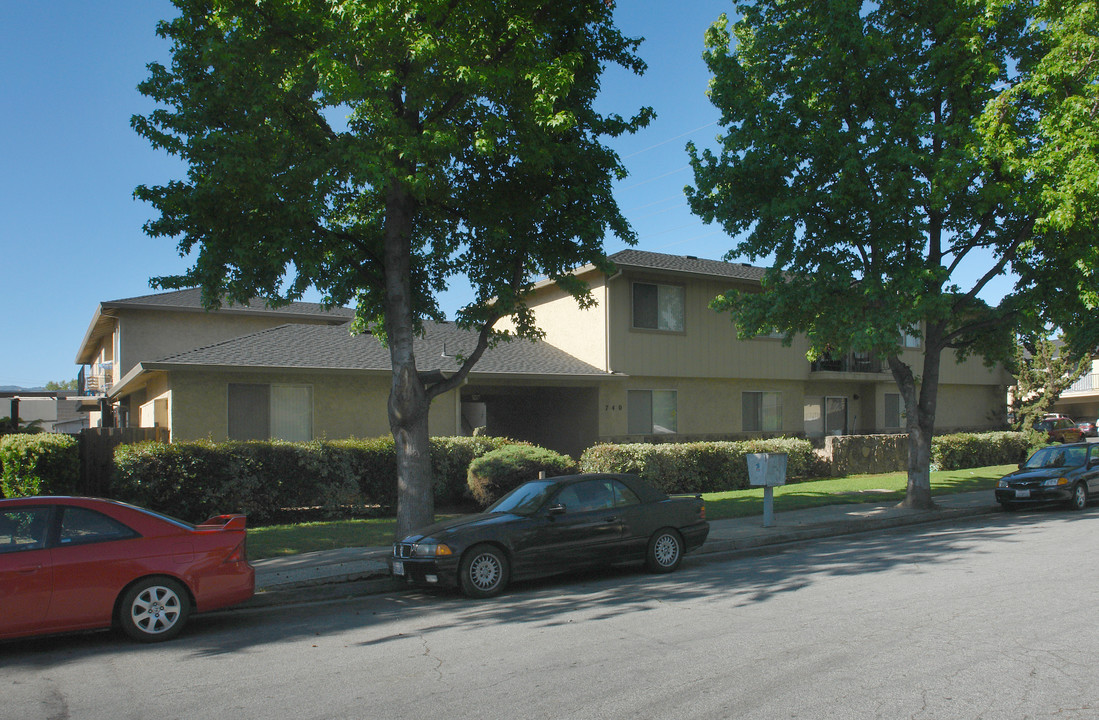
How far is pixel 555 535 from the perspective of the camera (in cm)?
972

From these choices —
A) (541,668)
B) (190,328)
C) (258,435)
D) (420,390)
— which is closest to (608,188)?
(420,390)

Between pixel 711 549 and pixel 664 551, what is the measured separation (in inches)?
81.4

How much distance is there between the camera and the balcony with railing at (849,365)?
27922 millimetres

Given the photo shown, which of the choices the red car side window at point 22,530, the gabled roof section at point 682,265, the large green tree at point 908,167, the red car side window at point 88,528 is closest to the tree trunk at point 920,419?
the large green tree at point 908,167

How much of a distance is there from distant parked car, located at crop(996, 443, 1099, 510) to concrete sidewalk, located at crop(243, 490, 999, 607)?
652 mm

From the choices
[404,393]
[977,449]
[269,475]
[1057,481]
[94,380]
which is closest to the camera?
[404,393]

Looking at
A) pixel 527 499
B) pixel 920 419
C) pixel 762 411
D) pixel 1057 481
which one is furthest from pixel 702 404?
pixel 527 499

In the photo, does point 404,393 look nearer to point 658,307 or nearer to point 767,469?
point 767,469

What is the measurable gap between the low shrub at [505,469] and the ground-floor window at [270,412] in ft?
15.2

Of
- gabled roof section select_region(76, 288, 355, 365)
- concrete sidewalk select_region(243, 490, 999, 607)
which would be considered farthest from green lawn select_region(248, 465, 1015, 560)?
gabled roof section select_region(76, 288, 355, 365)

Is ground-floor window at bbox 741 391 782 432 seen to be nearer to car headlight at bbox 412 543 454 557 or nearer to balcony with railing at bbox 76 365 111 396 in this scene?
car headlight at bbox 412 543 454 557

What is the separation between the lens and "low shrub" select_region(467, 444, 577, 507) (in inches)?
650

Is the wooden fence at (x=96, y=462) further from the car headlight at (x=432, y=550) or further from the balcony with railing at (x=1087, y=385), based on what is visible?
the balcony with railing at (x=1087, y=385)

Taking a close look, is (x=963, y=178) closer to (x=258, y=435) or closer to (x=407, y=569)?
(x=407, y=569)
